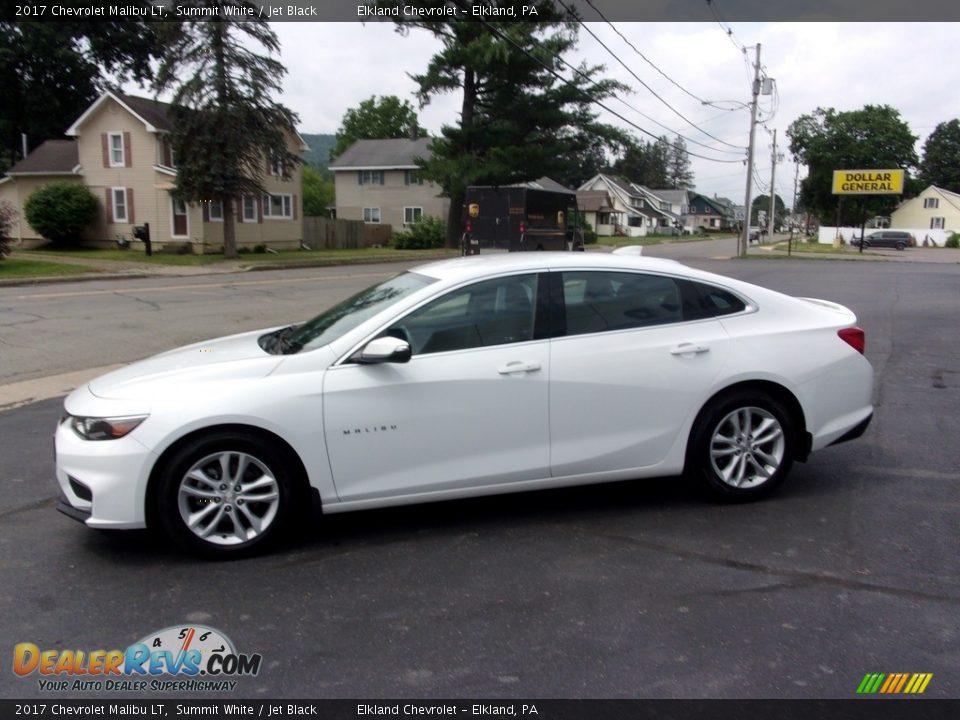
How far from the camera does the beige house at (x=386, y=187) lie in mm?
57906

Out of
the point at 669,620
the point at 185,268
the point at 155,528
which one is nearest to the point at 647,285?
the point at 669,620

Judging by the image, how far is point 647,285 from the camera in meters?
5.21

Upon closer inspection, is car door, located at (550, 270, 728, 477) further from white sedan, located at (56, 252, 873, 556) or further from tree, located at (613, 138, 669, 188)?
tree, located at (613, 138, 669, 188)

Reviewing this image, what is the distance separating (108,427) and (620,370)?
2.75 metres

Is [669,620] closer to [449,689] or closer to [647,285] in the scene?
[449,689]

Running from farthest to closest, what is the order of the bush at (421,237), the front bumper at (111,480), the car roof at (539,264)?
the bush at (421,237)
the car roof at (539,264)
the front bumper at (111,480)

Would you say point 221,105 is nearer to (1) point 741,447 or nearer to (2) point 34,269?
(2) point 34,269

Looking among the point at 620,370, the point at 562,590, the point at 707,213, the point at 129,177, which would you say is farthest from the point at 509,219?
the point at 707,213

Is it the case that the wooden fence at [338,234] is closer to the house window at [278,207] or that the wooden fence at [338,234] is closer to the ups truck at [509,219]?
Result: the house window at [278,207]

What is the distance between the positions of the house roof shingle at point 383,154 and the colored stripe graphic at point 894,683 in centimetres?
5630

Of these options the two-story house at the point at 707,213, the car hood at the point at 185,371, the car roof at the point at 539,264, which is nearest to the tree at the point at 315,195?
the car roof at the point at 539,264

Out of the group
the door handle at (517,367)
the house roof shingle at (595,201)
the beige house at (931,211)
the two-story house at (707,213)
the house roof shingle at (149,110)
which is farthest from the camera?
the two-story house at (707,213)

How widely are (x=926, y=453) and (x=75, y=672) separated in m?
5.73

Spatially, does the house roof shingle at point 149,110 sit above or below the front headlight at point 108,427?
above
